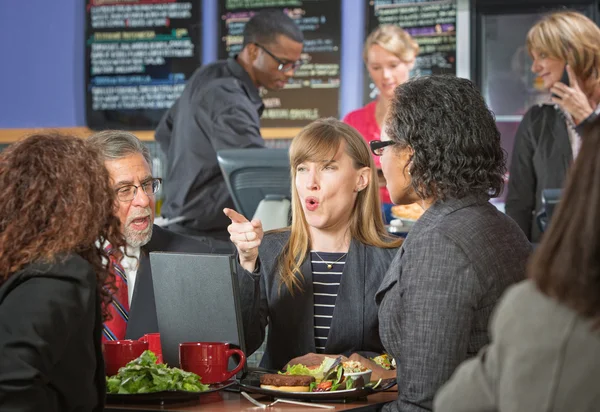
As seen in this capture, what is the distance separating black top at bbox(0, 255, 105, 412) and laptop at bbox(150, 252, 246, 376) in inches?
19.8

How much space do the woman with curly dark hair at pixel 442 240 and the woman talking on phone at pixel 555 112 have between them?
185cm

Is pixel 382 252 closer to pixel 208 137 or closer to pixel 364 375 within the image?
pixel 364 375

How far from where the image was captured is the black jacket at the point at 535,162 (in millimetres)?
3939

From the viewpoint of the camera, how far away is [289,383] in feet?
6.92

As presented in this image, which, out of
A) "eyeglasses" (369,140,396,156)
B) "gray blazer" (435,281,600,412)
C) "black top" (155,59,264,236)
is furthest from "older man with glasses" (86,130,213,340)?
"gray blazer" (435,281,600,412)

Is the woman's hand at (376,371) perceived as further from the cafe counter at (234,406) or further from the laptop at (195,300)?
the laptop at (195,300)

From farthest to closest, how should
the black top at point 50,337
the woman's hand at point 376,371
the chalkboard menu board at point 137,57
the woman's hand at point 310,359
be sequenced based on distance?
the chalkboard menu board at point 137,57, the woman's hand at point 310,359, the woman's hand at point 376,371, the black top at point 50,337

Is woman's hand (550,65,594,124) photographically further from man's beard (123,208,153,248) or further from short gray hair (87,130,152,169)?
man's beard (123,208,153,248)

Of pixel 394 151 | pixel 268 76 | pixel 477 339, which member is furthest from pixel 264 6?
pixel 477 339

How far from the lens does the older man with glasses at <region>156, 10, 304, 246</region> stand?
4172 mm

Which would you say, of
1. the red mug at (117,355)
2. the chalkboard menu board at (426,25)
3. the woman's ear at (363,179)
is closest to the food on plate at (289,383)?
the red mug at (117,355)

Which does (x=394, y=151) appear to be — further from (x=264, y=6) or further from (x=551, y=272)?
(x=264, y=6)

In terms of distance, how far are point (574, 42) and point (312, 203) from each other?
1.66 m

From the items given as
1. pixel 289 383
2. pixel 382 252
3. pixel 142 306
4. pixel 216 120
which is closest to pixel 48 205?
pixel 289 383
